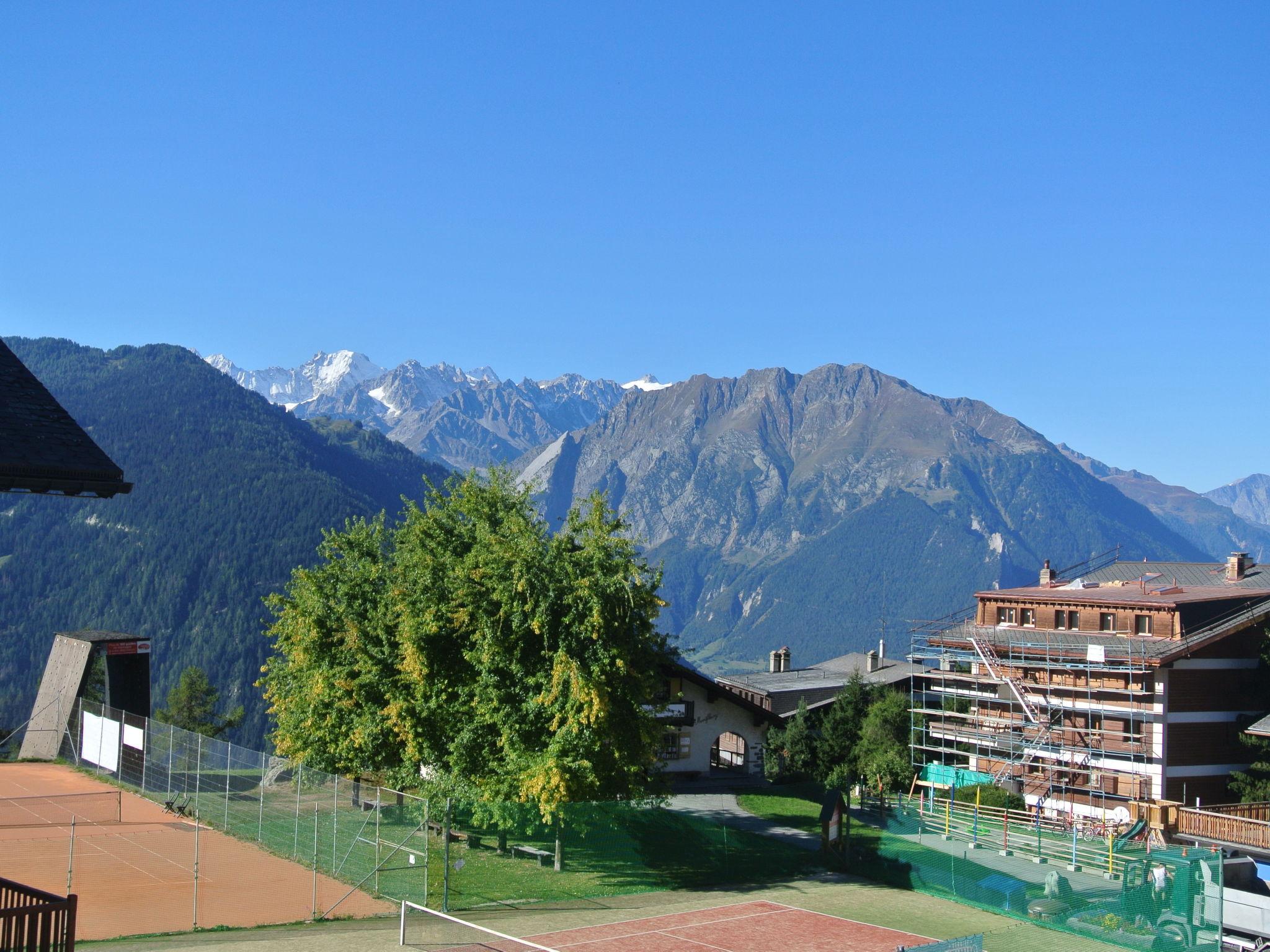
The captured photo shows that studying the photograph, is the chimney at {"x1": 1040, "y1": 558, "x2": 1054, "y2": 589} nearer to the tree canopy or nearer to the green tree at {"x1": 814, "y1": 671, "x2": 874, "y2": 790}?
the green tree at {"x1": 814, "y1": 671, "x2": 874, "y2": 790}

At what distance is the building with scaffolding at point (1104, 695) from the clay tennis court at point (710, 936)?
103 ft

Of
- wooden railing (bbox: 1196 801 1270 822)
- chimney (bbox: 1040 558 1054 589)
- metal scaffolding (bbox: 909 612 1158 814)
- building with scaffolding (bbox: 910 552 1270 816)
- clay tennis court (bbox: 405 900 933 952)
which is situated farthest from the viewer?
chimney (bbox: 1040 558 1054 589)

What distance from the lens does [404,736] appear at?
34156 mm

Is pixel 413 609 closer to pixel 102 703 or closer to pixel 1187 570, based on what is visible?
pixel 102 703

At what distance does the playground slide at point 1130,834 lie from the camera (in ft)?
142

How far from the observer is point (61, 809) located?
36.2 m

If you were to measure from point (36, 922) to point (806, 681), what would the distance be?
77.4 metres

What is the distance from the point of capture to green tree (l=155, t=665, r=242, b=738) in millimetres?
91062

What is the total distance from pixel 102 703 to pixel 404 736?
18961mm

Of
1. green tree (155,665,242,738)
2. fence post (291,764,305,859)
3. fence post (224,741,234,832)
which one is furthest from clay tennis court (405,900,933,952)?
green tree (155,665,242,738)

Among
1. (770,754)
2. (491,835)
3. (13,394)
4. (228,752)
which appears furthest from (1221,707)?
(13,394)

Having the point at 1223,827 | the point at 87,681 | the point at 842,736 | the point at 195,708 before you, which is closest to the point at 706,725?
the point at 842,736

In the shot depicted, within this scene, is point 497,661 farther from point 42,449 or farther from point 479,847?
point 42,449

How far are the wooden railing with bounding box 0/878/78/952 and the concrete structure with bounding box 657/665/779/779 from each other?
41.1 m
